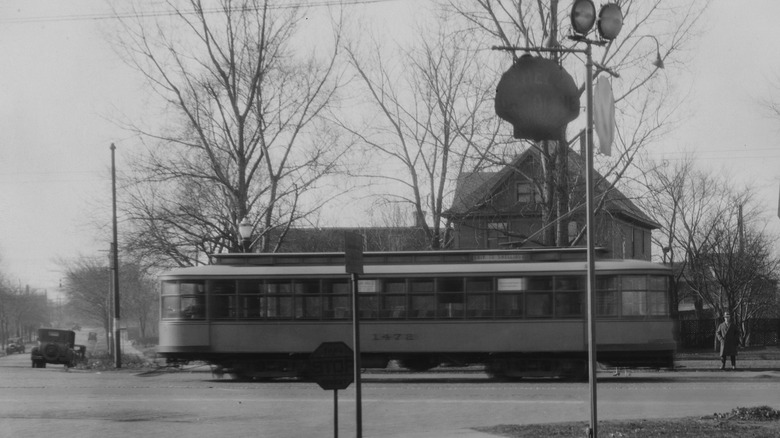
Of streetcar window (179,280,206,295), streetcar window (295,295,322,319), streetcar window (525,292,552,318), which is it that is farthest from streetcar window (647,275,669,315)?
streetcar window (179,280,206,295)

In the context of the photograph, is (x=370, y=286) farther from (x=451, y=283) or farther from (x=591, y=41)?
(x=591, y=41)

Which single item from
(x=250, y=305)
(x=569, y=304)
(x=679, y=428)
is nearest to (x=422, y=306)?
(x=569, y=304)

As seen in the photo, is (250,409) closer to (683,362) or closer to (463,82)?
(463,82)

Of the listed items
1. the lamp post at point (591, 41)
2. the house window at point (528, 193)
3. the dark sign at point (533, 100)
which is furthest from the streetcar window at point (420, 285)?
the dark sign at point (533, 100)

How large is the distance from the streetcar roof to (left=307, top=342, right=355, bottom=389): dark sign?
42.7ft

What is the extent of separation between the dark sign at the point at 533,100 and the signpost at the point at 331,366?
3.24 meters

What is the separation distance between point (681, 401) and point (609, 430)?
5611mm

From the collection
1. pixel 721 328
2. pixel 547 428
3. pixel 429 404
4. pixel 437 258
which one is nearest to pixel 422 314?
pixel 437 258

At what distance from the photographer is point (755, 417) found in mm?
13664

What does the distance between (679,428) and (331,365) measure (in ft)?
16.3

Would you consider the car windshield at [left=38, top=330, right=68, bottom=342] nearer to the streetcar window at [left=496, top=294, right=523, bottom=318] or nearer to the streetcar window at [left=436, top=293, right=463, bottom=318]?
the streetcar window at [left=436, top=293, right=463, bottom=318]

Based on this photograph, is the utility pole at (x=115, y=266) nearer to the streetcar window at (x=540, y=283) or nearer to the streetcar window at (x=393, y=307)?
the streetcar window at (x=393, y=307)

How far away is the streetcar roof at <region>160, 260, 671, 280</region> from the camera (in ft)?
77.0

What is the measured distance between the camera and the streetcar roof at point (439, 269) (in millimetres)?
23484
